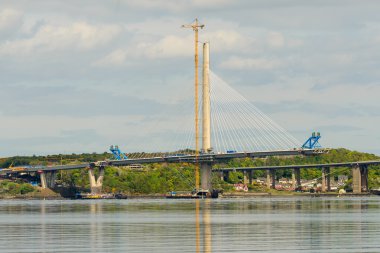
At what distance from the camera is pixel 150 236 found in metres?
59.1

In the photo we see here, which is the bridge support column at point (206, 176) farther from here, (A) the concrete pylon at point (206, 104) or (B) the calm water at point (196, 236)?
(B) the calm water at point (196, 236)

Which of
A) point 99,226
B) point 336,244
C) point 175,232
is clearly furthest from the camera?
A: point 99,226

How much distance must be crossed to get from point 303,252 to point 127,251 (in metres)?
8.20

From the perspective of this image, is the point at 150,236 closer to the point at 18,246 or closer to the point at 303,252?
the point at 18,246

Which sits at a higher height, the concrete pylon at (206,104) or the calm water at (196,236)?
the concrete pylon at (206,104)

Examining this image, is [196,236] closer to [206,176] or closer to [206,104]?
[206,104]

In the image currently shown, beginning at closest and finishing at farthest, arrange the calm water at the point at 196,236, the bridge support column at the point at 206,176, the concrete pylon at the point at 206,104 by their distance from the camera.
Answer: the calm water at the point at 196,236, the concrete pylon at the point at 206,104, the bridge support column at the point at 206,176

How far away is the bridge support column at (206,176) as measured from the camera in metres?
191

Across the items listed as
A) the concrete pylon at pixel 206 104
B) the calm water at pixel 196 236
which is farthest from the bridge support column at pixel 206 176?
the calm water at pixel 196 236

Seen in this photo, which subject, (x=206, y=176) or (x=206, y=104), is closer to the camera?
(x=206, y=104)

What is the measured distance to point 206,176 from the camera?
192 meters

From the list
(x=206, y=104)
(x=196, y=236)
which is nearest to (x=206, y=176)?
(x=206, y=104)

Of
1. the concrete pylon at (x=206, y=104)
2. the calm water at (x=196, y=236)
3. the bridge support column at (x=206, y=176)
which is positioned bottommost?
the calm water at (x=196, y=236)

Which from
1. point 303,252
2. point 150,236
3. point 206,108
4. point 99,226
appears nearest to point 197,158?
point 206,108
